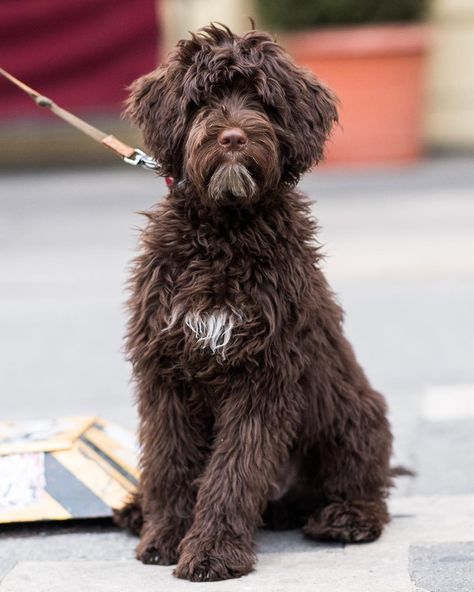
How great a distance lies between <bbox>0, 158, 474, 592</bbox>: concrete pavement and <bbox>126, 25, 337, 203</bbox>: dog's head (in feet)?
3.18

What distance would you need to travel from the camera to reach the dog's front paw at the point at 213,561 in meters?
3.99

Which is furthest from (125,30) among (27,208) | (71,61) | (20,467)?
(20,467)

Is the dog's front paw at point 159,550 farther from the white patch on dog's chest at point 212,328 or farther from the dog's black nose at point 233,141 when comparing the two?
the dog's black nose at point 233,141

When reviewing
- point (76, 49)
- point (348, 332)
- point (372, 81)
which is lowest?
point (348, 332)

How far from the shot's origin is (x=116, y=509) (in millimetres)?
4648

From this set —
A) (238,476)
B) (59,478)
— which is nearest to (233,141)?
(238,476)

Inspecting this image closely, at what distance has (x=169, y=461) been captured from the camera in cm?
427

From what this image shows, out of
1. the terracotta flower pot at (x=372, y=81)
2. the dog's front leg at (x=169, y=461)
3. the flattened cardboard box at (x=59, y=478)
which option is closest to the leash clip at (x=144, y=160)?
the dog's front leg at (x=169, y=461)

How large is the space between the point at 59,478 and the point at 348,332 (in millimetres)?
3555

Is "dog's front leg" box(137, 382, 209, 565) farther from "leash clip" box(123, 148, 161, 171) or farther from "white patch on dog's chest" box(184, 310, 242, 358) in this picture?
"leash clip" box(123, 148, 161, 171)

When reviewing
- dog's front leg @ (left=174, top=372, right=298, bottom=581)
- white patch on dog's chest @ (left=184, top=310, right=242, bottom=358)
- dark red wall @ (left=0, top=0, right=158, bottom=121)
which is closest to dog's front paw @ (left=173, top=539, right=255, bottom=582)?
dog's front leg @ (left=174, top=372, right=298, bottom=581)

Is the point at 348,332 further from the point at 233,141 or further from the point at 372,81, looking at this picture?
the point at 372,81

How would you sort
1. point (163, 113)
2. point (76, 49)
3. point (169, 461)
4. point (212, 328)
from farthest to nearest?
point (76, 49) < point (169, 461) < point (163, 113) < point (212, 328)

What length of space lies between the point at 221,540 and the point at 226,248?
934 mm
